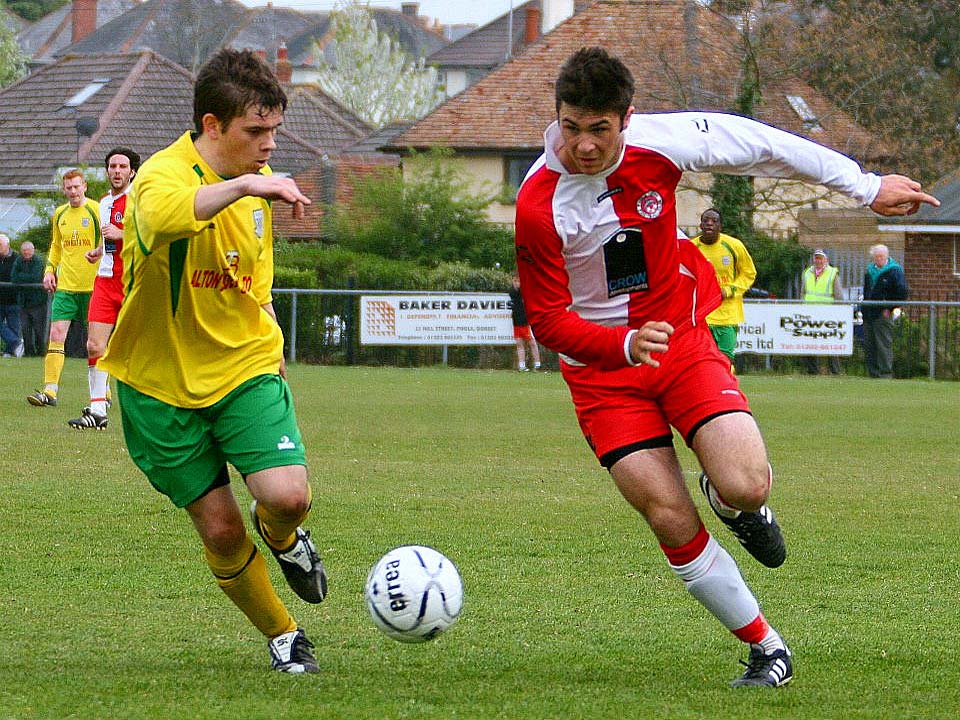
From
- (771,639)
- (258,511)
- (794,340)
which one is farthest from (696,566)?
(794,340)

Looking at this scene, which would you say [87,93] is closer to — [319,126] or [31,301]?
[319,126]

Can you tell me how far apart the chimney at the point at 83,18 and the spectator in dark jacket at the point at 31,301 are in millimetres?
78256

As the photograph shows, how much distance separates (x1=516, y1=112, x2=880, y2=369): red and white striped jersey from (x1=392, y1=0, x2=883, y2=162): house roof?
27299 mm

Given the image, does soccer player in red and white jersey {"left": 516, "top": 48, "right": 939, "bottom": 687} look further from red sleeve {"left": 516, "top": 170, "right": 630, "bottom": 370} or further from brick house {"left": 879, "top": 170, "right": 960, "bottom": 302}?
brick house {"left": 879, "top": 170, "right": 960, "bottom": 302}

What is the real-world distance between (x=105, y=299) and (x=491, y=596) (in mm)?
7447

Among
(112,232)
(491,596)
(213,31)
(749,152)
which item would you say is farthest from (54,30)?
(749,152)

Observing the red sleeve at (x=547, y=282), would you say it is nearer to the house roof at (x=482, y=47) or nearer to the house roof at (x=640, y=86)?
the house roof at (x=640, y=86)

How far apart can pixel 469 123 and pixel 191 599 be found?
38198 millimetres

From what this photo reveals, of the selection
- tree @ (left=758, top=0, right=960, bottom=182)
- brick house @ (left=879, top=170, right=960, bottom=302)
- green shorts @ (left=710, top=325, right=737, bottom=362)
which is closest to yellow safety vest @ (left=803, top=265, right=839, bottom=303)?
green shorts @ (left=710, top=325, right=737, bottom=362)

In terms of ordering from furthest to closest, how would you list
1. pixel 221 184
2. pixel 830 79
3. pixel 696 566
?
pixel 830 79 < pixel 696 566 < pixel 221 184

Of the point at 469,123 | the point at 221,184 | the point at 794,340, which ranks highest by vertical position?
the point at 469,123

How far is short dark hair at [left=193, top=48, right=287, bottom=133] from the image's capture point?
5363 mm

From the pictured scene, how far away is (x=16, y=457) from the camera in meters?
11.7

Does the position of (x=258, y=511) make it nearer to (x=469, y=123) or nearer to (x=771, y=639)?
(x=771, y=639)
